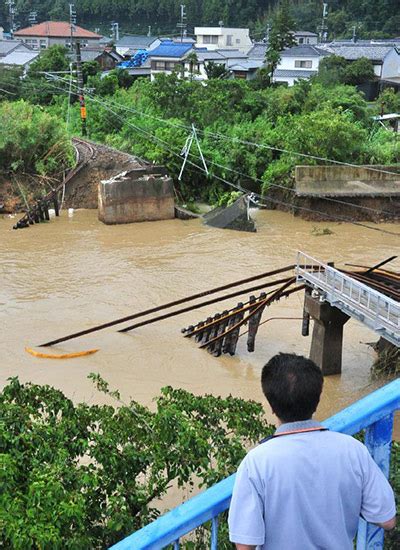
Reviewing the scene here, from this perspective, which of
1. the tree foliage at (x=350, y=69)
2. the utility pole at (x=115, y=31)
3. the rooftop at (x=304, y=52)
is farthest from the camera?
the utility pole at (x=115, y=31)

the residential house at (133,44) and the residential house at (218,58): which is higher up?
the residential house at (133,44)

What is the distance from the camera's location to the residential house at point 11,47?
55569mm

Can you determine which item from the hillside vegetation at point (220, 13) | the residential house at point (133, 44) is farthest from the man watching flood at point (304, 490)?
the residential house at point (133, 44)

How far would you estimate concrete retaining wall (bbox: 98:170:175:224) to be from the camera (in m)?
26.6

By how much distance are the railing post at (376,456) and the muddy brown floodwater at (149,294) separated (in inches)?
390

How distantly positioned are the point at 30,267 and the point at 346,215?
12.6 m

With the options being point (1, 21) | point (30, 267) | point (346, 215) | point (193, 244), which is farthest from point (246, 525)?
point (1, 21)

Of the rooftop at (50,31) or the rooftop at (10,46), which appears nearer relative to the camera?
the rooftop at (10,46)

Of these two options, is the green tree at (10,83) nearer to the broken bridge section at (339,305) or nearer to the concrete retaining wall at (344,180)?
the concrete retaining wall at (344,180)

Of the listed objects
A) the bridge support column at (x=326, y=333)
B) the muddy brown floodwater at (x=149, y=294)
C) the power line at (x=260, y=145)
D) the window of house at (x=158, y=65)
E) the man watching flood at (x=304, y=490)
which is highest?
the window of house at (x=158, y=65)

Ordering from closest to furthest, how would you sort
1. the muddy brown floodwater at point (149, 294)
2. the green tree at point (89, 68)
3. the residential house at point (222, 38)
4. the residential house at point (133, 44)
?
the muddy brown floodwater at point (149, 294) < the green tree at point (89, 68) < the residential house at point (133, 44) < the residential house at point (222, 38)

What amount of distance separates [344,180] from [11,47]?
1554 inches

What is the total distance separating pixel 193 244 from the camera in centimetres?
2386

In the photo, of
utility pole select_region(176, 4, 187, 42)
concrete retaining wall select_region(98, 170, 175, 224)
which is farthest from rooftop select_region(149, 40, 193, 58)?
concrete retaining wall select_region(98, 170, 175, 224)
